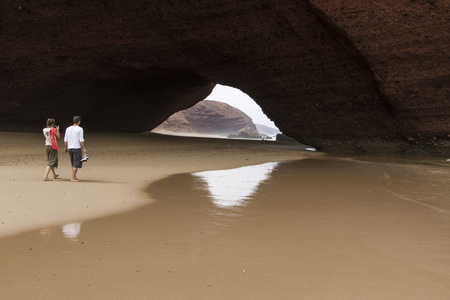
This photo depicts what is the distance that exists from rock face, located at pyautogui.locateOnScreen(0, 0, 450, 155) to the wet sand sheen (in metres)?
8.14

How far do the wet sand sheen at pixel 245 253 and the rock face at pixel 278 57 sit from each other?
8.14m

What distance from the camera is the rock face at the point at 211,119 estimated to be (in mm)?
67700

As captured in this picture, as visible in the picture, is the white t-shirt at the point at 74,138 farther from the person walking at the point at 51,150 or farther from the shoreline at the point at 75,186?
the shoreline at the point at 75,186

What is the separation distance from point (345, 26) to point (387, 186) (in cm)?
675

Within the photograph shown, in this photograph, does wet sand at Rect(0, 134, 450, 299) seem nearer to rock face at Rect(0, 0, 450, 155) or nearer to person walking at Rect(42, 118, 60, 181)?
person walking at Rect(42, 118, 60, 181)

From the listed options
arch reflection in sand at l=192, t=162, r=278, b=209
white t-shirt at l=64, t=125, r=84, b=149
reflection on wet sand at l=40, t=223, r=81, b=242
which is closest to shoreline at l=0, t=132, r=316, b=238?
reflection on wet sand at l=40, t=223, r=81, b=242

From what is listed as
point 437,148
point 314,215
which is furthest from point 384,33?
point 314,215

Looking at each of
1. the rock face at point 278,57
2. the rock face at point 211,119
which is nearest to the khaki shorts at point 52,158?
the rock face at point 278,57

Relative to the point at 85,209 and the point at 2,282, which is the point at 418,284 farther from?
the point at 85,209

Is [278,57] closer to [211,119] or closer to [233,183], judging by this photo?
[233,183]

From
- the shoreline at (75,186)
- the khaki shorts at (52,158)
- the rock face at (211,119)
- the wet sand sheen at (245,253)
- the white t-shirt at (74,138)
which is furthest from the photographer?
the rock face at (211,119)

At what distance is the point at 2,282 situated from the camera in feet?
7.84

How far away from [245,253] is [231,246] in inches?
8.0

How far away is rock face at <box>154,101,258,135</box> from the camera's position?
222 feet
